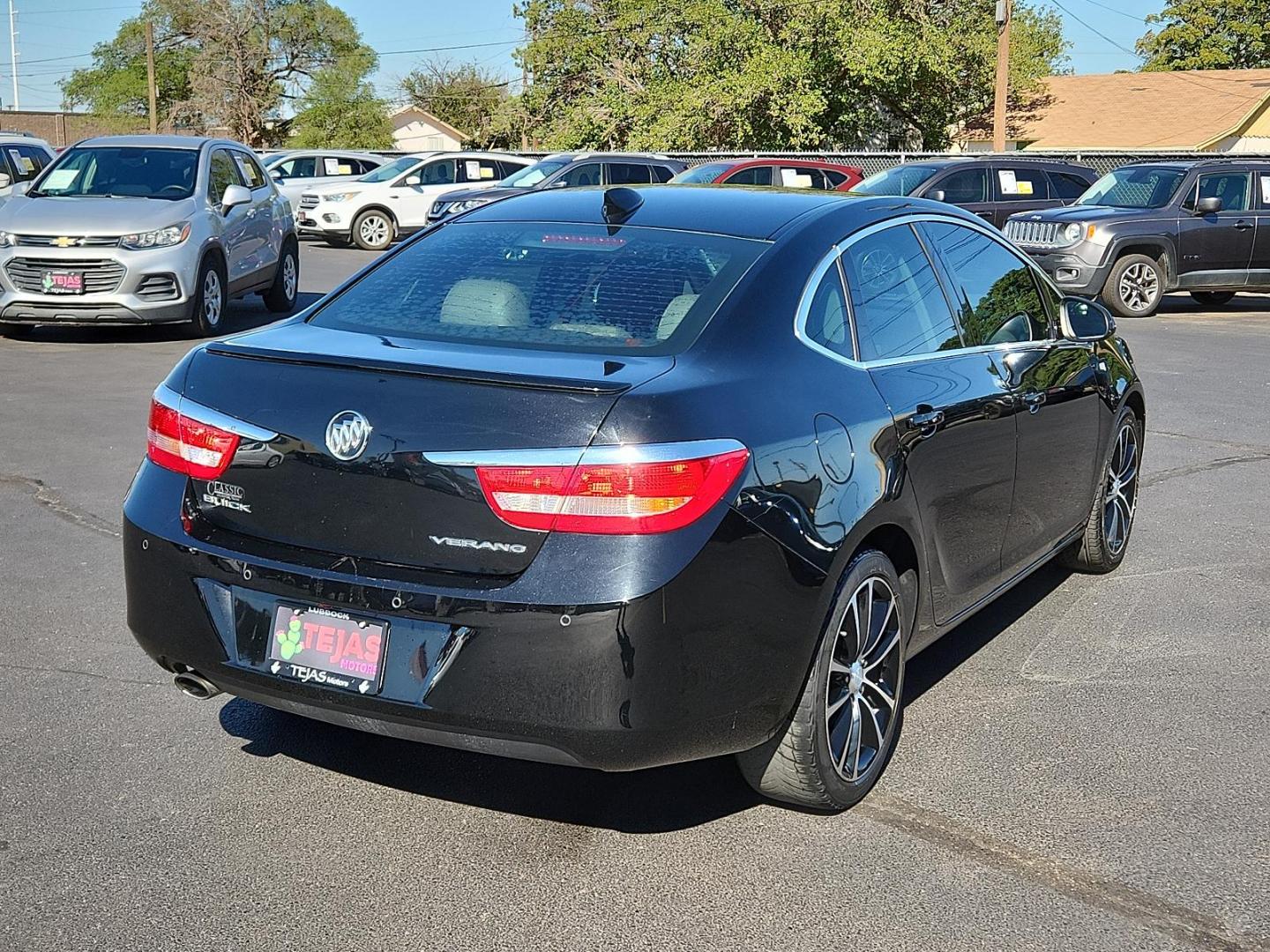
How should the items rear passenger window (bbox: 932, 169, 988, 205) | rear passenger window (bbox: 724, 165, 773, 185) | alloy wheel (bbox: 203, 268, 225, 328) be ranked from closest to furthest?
alloy wheel (bbox: 203, 268, 225, 328)
rear passenger window (bbox: 932, 169, 988, 205)
rear passenger window (bbox: 724, 165, 773, 185)

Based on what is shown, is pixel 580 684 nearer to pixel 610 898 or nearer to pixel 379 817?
pixel 610 898

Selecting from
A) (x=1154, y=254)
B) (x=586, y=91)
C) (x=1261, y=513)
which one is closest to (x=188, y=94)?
(x=586, y=91)

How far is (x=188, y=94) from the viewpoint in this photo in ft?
268

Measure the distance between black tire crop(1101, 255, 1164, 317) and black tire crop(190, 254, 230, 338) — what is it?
400 inches

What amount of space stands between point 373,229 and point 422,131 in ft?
216

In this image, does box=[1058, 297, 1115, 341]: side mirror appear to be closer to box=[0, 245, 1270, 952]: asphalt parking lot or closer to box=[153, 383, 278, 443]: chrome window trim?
box=[0, 245, 1270, 952]: asphalt parking lot

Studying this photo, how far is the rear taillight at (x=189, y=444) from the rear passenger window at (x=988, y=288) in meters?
2.40

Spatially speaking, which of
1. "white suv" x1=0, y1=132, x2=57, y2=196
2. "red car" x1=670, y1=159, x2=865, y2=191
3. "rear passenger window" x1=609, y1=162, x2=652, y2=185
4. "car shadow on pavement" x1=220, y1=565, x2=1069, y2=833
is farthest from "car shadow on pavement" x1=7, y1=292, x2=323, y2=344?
"rear passenger window" x1=609, y1=162, x2=652, y2=185

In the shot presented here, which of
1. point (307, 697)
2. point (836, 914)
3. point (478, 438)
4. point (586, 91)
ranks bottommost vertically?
point (836, 914)

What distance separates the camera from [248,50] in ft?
224

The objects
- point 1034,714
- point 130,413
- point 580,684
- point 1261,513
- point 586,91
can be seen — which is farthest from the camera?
point 586,91

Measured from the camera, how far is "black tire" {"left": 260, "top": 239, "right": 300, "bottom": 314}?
15398 mm

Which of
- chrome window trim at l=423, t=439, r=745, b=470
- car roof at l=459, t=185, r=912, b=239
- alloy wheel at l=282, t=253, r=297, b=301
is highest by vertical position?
car roof at l=459, t=185, r=912, b=239

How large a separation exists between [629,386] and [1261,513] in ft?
17.2
